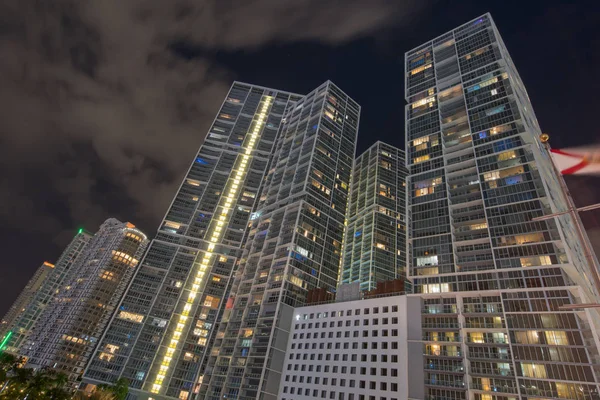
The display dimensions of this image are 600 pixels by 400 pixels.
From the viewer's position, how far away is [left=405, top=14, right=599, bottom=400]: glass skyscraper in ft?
213

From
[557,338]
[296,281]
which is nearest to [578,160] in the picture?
[557,338]

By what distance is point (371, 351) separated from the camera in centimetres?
8475

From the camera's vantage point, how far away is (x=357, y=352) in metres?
87.2

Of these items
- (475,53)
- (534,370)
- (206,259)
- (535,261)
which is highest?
(475,53)

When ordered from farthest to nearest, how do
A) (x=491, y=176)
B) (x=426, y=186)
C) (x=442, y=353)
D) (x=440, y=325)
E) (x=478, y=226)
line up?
(x=426, y=186), (x=491, y=176), (x=478, y=226), (x=440, y=325), (x=442, y=353)

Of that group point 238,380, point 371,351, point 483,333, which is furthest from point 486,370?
point 238,380

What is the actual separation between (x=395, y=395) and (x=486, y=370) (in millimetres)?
19099

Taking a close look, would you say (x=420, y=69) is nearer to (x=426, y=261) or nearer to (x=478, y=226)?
(x=478, y=226)

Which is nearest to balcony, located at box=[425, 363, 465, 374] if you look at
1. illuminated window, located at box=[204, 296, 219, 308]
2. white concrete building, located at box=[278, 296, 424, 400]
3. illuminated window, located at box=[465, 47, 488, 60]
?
white concrete building, located at box=[278, 296, 424, 400]

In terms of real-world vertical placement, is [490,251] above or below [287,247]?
below

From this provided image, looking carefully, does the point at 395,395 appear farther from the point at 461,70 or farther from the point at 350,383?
the point at 461,70

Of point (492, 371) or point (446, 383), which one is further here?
point (446, 383)

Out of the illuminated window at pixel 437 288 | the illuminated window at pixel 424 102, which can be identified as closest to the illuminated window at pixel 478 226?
the illuminated window at pixel 437 288

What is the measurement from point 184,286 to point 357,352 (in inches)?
3464
